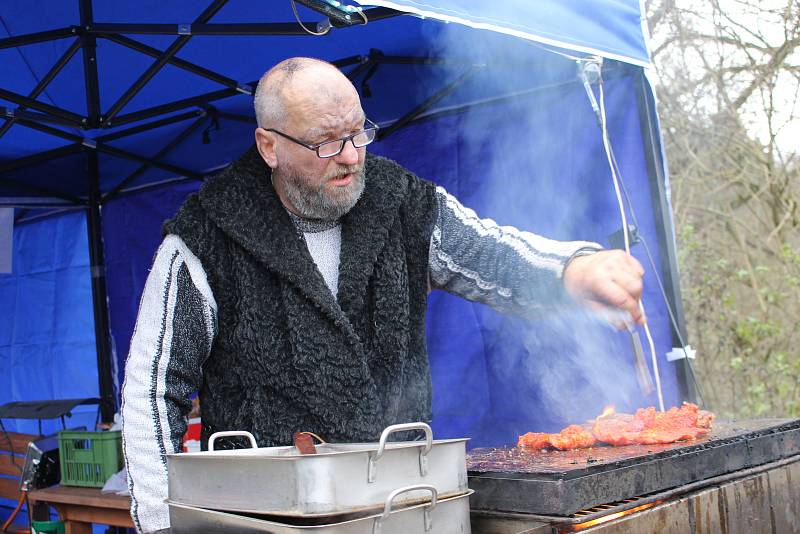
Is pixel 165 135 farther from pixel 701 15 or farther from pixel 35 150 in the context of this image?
pixel 701 15

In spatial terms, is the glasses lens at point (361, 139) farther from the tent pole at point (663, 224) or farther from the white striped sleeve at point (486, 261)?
the tent pole at point (663, 224)

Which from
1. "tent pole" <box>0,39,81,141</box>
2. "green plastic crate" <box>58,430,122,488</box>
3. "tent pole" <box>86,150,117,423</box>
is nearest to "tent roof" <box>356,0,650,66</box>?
"tent pole" <box>0,39,81,141</box>

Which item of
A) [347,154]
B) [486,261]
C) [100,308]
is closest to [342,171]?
[347,154]

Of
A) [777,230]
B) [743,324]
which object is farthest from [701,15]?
[743,324]

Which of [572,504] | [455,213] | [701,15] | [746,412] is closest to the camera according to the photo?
[572,504]

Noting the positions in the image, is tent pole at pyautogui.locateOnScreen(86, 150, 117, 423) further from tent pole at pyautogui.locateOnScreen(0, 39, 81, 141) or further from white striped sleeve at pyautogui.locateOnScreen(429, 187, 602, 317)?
white striped sleeve at pyautogui.locateOnScreen(429, 187, 602, 317)

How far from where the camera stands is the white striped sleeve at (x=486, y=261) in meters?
2.54

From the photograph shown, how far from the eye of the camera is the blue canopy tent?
384cm

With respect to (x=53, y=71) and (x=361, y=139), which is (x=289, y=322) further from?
(x=53, y=71)

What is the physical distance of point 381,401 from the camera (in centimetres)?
236

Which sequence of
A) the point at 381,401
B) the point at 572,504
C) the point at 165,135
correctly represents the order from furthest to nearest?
the point at 165,135
the point at 381,401
the point at 572,504

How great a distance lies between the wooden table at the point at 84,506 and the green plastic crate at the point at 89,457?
2.5 inches

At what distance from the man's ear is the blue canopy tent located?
2.42 feet

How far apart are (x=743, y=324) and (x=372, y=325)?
6925 mm
